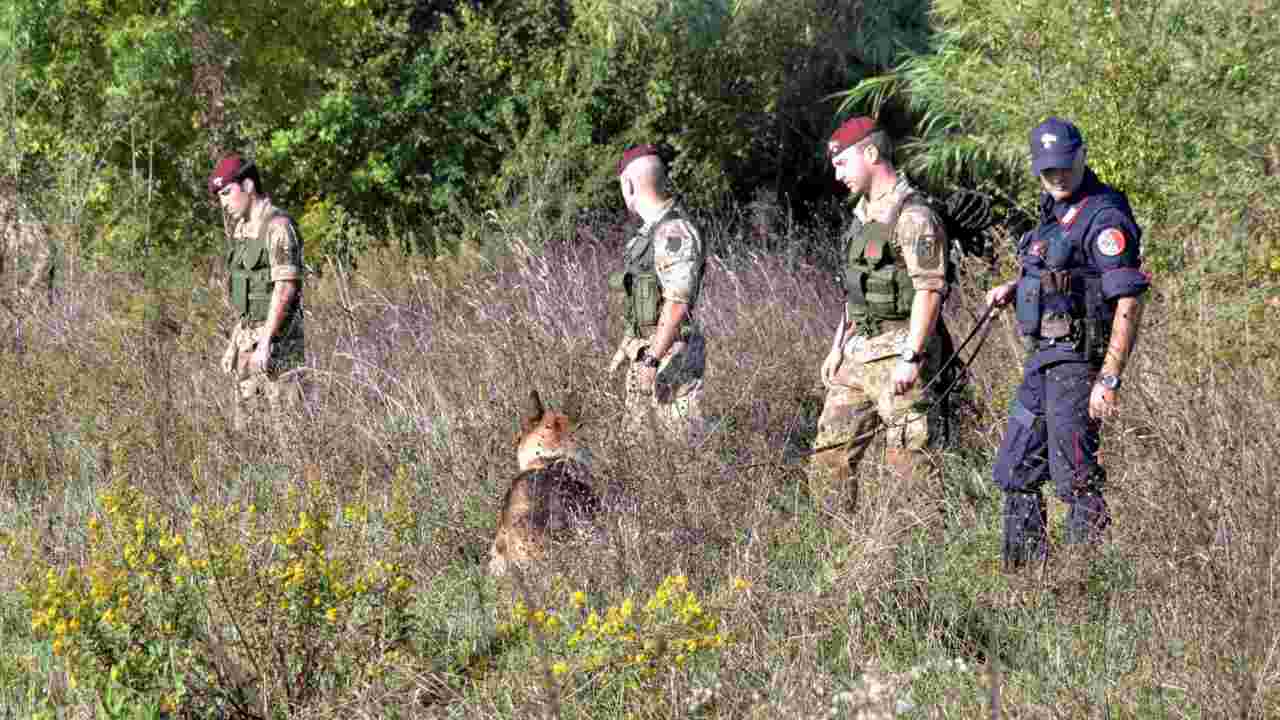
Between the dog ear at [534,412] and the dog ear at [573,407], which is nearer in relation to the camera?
the dog ear at [534,412]

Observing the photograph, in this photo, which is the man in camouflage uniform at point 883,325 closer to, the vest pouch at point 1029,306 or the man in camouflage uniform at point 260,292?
the vest pouch at point 1029,306

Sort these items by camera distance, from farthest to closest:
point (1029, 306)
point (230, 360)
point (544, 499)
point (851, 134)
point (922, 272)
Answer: point (230, 360) → point (851, 134) → point (922, 272) → point (544, 499) → point (1029, 306)

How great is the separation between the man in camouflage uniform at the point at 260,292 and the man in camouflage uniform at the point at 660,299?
1666 millimetres

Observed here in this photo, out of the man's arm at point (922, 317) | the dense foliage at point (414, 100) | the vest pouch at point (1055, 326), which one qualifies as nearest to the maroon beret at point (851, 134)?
the man's arm at point (922, 317)

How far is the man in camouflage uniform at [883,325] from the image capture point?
5.25m

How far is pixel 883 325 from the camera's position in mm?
5477

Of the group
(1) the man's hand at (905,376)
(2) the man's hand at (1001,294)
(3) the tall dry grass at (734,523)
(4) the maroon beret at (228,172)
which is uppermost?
(4) the maroon beret at (228,172)

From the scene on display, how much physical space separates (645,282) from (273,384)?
6.17 feet

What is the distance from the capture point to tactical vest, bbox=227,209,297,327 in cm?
709

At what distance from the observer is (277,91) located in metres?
14.9

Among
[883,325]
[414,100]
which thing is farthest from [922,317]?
[414,100]

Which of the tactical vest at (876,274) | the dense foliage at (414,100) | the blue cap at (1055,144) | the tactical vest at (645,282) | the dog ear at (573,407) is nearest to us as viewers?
the blue cap at (1055,144)

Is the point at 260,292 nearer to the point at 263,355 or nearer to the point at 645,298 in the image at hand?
the point at 263,355

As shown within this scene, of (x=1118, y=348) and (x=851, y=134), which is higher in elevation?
(x=851, y=134)
